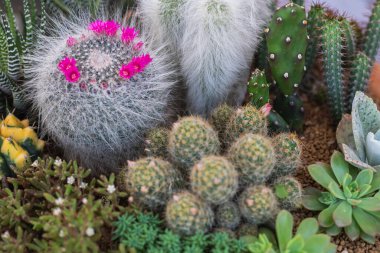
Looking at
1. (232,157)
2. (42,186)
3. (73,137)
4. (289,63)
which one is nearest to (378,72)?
(289,63)

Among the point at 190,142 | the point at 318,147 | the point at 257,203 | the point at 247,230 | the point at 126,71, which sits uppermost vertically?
the point at 126,71

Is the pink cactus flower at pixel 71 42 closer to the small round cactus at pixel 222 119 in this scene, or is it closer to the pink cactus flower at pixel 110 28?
the pink cactus flower at pixel 110 28

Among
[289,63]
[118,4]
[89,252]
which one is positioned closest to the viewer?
[89,252]

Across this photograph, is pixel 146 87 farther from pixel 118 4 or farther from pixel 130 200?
pixel 118 4

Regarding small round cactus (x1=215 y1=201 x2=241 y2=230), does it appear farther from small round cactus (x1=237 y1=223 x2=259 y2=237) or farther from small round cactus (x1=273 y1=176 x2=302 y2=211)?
small round cactus (x1=273 y1=176 x2=302 y2=211)

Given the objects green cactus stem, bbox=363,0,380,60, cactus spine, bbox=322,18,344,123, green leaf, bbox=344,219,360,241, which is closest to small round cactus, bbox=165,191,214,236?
green leaf, bbox=344,219,360,241

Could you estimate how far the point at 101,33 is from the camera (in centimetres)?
148

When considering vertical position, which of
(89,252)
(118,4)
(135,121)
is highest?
(118,4)

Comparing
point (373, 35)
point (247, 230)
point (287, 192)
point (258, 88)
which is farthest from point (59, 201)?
point (373, 35)

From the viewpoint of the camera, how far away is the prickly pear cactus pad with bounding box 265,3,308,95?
1.52 m

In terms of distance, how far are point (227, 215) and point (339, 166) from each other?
43 centimetres

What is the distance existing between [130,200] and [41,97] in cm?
44

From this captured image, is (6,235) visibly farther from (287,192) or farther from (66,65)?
(287,192)

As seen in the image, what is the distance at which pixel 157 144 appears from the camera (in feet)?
4.68
